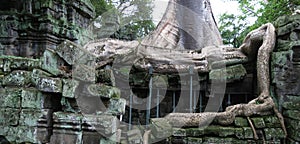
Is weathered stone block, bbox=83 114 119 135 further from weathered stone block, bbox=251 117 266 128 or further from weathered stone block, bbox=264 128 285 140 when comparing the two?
weathered stone block, bbox=264 128 285 140

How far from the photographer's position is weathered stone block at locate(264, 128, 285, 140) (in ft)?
10.2

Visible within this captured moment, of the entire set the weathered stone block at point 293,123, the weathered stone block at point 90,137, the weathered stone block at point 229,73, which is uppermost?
the weathered stone block at point 229,73

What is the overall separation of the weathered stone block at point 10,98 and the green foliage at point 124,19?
25.9 feet

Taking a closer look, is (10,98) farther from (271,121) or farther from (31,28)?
(31,28)

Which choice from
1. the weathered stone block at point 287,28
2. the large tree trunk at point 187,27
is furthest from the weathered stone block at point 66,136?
the large tree trunk at point 187,27

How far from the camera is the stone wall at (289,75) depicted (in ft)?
10.9

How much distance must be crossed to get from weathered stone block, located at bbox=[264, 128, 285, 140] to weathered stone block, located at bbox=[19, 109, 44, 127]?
243 centimetres

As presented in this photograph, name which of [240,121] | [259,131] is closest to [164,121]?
[240,121]

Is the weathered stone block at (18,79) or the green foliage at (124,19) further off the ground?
the green foliage at (124,19)

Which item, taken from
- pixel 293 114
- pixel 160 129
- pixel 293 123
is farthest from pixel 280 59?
pixel 160 129

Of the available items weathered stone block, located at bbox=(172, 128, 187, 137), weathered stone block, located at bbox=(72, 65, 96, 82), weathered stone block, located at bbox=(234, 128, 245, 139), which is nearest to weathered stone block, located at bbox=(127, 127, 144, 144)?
weathered stone block, located at bbox=(172, 128, 187, 137)

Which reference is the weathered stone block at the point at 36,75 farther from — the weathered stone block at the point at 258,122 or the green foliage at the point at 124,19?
the green foliage at the point at 124,19

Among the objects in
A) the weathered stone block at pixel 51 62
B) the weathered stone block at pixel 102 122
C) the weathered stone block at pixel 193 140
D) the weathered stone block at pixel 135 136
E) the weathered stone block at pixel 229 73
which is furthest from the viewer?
the weathered stone block at pixel 229 73

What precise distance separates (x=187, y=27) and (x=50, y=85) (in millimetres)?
4842
